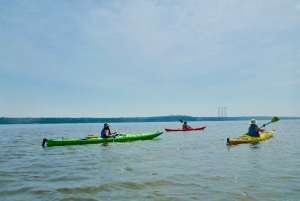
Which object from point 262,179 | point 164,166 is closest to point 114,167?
point 164,166

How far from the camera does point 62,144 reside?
65.7 ft

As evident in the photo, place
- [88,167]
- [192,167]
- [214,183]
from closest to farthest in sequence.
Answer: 1. [214,183]
2. [192,167]
3. [88,167]

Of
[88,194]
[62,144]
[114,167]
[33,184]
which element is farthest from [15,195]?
[62,144]

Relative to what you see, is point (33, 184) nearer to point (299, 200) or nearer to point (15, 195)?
point (15, 195)

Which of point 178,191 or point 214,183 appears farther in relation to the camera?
point 214,183

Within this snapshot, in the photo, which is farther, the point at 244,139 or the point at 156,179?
the point at 244,139

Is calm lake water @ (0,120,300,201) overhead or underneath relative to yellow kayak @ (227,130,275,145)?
underneath

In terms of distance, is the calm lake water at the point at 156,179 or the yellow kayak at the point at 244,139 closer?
the calm lake water at the point at 156,179

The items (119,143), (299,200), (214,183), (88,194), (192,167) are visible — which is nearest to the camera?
(299,200)

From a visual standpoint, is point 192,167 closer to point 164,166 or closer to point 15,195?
point 164,166

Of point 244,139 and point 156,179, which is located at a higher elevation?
point 244,139

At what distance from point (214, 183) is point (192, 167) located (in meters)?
2.68

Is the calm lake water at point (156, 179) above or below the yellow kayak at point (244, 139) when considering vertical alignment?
below

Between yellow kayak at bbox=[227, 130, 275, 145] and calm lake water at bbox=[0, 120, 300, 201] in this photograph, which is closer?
calm lake water at bbox=[0, 120, 300, 201]
